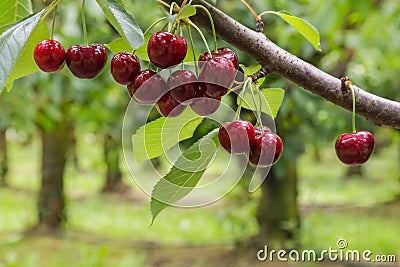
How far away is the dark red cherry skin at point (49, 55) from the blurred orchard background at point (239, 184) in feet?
2.65

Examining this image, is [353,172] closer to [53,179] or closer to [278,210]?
[53,179]

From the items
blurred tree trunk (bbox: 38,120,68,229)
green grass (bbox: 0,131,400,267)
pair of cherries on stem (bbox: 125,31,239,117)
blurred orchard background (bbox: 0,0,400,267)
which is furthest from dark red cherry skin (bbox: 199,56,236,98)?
blurred tree trunk (bbox: 38,120,68,229)

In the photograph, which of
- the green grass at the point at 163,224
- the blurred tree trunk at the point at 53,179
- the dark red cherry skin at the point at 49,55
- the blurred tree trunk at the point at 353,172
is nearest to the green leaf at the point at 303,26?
the dark red cherry skin at the point at 49,55

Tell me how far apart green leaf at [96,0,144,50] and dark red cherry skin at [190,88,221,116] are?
0.10m

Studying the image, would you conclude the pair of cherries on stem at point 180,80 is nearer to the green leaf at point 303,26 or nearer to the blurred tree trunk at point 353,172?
the green leaf at point 303,26

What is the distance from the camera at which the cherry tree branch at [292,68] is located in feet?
A: 2.18

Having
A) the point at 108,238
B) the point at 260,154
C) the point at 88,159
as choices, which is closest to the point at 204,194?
the point at 260,154

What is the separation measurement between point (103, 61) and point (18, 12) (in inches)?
5.9

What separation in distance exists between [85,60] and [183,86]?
0.47 feet

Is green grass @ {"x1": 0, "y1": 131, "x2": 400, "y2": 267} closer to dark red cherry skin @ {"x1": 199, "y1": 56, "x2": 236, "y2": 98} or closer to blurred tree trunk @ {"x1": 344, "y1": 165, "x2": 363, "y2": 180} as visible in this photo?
blurred tree trunk @ {"x1": 344, "y1": 165, "x2": 363, "y2": 180}

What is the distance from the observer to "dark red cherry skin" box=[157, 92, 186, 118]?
643 mm

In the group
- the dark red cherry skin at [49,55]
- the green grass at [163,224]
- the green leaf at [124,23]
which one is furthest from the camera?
the green grass at [163,224]

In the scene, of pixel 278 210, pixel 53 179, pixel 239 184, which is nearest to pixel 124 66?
pixel 278 210

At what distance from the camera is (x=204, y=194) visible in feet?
2.61
